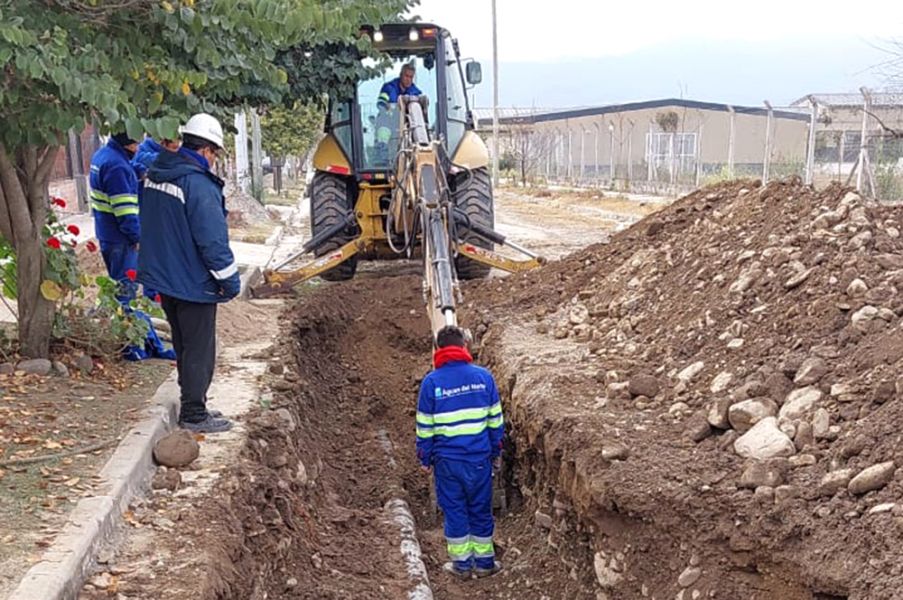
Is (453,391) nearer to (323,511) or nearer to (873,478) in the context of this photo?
(323,511)

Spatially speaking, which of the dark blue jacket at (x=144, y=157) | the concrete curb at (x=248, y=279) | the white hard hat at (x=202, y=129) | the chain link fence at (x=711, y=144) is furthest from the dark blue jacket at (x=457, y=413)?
the concrete curb at (x=248, y=279)

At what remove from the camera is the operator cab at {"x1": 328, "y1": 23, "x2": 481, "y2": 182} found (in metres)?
9.90

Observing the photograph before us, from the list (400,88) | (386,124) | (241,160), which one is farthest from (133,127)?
(241,160)

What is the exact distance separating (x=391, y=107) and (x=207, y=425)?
5.33 m

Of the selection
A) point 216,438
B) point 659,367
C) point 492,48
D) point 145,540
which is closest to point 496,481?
point 659,367

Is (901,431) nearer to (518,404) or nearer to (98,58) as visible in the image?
(518,404)

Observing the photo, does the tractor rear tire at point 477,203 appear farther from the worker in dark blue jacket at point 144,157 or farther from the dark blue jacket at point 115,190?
the dark blue jacket at point 115,190

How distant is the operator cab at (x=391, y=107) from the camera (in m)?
9.90

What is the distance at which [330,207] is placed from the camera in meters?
10.1

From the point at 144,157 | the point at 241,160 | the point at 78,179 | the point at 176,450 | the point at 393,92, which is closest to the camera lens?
the point at 176,450

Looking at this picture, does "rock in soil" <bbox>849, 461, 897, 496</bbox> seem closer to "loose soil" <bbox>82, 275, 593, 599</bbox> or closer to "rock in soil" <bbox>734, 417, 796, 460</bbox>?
"rock in soil" <bbox>734, 417, 796, 460</bbox>

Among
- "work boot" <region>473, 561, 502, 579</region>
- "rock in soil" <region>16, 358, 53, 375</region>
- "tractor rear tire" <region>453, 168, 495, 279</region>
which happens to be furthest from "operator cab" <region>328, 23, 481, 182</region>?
"work boot" <region>473, 561, 502, 579</region>

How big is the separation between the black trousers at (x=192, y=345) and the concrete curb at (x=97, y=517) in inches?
6.6

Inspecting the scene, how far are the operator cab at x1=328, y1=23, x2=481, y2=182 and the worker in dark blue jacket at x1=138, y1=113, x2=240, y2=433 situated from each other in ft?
16.0
